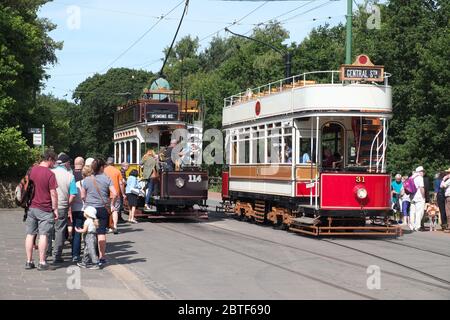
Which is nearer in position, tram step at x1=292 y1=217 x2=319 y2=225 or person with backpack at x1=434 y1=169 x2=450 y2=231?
tram step at x1=292 y1=217 x2=319 y2=225

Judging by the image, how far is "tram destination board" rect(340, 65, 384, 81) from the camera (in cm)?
1795

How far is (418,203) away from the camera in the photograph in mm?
21359

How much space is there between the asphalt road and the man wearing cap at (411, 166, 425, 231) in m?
2.46

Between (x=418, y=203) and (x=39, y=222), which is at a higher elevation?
(x=39, y=222)

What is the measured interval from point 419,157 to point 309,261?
26705 mm

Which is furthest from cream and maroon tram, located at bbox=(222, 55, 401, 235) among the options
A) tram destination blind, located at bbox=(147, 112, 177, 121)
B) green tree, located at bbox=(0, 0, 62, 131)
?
green tree, located at bbox=(0, 0, 62, 131)

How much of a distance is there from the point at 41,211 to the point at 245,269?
11.4 ft

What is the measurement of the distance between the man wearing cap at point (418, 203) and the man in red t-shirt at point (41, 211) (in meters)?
12.8

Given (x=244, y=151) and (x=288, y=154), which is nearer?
(x=288, y=154)

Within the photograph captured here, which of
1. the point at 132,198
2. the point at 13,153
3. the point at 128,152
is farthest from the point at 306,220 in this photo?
the point at 13,153

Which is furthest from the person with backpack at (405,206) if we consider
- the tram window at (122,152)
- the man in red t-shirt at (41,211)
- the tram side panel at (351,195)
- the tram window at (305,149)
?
the man in red t-shirt at (41,211)

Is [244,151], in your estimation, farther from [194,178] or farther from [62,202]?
[62,202]

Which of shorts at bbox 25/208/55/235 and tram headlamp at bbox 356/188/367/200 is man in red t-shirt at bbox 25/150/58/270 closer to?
shorts at bbox 25/208/55/235

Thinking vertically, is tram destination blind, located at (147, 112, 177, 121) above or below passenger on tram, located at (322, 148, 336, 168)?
above
